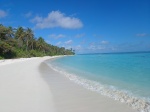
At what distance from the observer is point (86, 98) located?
277 inches

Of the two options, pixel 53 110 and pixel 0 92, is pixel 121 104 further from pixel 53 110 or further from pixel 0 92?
pixel 0 92

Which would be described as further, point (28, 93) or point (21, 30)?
point (21, 30)

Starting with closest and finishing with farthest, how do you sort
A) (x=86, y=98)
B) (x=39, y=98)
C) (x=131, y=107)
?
(x=131, y=107) < (x=39, y=98) < (x=86, y=98)

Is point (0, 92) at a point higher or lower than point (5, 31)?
lower

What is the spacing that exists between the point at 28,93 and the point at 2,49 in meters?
38.2

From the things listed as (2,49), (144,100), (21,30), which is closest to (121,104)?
(144,100)

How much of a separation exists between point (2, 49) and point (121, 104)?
133 feet

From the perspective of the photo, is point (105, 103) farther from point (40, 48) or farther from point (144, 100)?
point (40, 48)

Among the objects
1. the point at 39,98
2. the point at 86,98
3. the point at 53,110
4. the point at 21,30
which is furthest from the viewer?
the point at 21,30

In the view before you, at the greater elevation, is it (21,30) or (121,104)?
(21,30)

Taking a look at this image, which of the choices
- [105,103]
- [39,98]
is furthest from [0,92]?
[105,103]

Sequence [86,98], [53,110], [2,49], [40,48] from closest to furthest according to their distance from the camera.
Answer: [53,110], [86,98], [2,49], [40,48]

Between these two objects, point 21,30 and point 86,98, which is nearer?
point 86,98

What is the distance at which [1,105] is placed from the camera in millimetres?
5629
